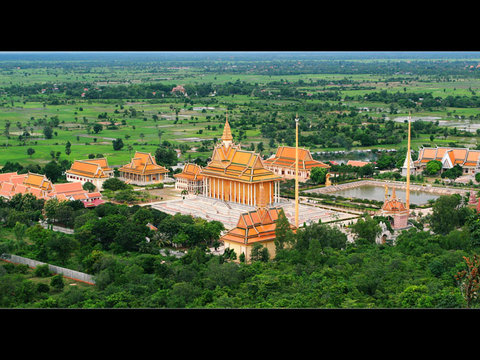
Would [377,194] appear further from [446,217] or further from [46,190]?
[46,190]

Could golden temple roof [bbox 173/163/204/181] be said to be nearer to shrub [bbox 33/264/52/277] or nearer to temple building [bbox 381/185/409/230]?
temple building [bbox 381/185/409/230]

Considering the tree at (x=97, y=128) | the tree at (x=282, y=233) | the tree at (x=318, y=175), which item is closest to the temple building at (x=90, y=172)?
the tree at (x=318, y=175)

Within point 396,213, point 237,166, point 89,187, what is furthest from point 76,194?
point 396,213

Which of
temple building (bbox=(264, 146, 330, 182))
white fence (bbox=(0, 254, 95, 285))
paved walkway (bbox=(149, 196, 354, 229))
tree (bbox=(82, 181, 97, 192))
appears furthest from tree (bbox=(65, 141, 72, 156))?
white fence (bbox=(0, 254, 95, 285))

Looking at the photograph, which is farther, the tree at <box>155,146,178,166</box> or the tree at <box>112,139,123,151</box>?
the tree at <box>112,139,123,151</box>

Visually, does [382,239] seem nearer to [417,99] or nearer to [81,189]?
[81,189]

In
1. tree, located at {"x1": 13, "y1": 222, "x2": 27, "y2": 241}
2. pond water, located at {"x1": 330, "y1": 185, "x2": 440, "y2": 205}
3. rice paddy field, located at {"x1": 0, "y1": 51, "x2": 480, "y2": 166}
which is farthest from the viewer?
rice paddy field, located at {"x1": 0, "y1": 51, "x2": 480, "y2": 166}

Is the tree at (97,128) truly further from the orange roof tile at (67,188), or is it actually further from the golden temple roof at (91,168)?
the orange roof tile at (67,188)
